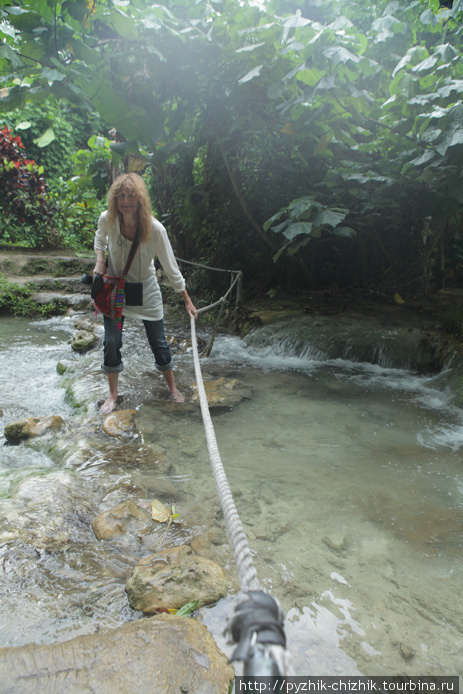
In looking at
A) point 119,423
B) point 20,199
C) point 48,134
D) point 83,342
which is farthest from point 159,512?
point 48,134

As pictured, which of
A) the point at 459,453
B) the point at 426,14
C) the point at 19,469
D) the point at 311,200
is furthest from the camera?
the point at 311,200

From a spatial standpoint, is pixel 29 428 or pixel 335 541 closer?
pixel 335 541

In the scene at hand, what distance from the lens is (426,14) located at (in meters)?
3.93

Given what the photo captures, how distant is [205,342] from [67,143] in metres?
10.3

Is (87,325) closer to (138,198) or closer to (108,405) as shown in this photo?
(108,405)

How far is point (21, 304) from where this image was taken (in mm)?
7320

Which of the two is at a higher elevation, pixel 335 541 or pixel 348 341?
pixel 348 341

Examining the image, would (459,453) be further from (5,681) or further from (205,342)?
(205,342)

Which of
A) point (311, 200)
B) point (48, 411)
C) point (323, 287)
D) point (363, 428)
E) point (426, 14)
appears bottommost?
point (48, 411)

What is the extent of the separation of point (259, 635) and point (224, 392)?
122 inches

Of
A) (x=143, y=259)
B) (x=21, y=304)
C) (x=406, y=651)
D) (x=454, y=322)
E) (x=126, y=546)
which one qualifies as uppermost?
(x=143, y=259)

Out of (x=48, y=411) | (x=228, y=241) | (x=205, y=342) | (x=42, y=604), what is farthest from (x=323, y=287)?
(x=42, y=604)

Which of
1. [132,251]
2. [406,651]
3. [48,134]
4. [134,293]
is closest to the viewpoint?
[406,651]

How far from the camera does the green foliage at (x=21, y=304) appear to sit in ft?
23.7
